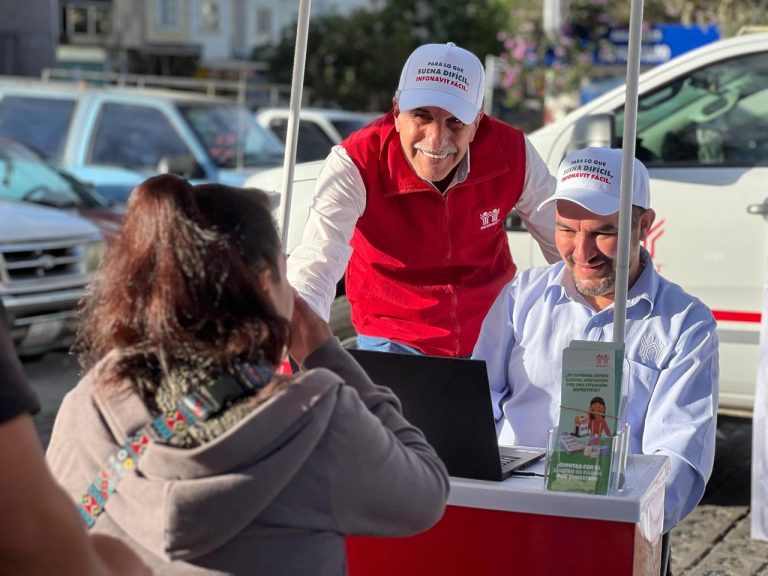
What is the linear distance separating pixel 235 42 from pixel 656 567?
143 feet

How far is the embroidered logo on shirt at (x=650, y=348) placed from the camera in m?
3.01

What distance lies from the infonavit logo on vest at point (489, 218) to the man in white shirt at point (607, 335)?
397 millimetres

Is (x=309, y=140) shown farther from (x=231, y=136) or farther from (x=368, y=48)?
(x=368, y=48)

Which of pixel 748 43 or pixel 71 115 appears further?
pixel 71 115

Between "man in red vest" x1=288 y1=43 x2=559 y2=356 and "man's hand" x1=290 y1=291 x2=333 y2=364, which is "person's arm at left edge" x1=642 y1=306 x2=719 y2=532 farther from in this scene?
"man's hand" x1=290 y1=291 x2=333 y2=364

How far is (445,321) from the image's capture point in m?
3.78

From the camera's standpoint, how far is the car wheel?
217 inches

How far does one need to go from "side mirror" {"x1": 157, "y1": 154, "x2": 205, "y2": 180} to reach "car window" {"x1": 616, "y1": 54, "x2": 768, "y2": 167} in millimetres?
5538

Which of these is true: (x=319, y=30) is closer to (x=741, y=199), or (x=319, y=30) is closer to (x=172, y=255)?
(x=741, y=199)

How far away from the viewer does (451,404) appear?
2.55 metres

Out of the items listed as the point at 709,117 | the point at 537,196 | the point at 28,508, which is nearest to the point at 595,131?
the point at 709,117

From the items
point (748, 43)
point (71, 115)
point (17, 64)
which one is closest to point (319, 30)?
point (17, 64)

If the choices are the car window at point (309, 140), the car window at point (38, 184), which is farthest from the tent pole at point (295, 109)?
the car window at point (309, 140)

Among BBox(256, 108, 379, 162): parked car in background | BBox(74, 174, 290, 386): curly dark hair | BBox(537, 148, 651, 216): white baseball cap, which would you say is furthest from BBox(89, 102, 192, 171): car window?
BBox(74, 174, 290, 386): curly dark hair
